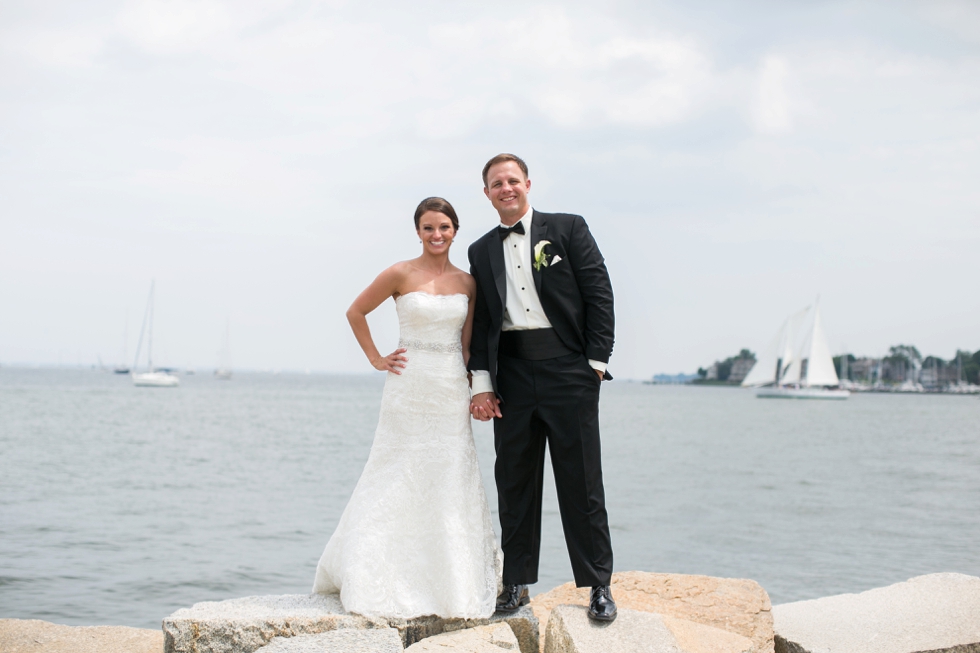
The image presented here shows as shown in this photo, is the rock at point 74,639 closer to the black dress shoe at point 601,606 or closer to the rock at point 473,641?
the rock at point 473,641

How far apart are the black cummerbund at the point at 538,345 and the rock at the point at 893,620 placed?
2.52m

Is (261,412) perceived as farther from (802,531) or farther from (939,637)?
(939,637)

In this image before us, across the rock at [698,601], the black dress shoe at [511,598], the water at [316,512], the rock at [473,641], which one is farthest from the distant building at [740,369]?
the rock at [473,641]

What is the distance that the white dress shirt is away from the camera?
14.1ft

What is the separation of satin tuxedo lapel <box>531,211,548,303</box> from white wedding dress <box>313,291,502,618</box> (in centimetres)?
47

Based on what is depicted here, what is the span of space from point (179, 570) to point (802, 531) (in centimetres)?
1080

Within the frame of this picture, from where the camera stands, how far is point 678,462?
82.3ft

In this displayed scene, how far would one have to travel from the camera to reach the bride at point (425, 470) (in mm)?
4285

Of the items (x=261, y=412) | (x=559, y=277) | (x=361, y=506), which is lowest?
(x=261, y=412)

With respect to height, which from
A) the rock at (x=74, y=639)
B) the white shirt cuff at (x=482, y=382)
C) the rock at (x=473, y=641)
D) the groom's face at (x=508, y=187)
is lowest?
the rock at (x=74, y=639)

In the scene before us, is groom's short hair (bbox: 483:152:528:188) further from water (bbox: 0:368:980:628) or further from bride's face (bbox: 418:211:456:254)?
water (bbox: 0:368:980:628)

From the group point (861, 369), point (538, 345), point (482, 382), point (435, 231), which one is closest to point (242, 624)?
point (482, 382)

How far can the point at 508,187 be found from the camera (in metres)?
4.32

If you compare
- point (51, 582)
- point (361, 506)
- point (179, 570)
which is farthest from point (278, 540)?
point (361, 506)
